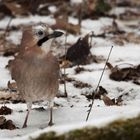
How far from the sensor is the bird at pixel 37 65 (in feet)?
13.6

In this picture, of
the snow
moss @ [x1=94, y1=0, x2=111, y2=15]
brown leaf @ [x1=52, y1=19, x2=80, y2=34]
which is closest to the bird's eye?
the snow

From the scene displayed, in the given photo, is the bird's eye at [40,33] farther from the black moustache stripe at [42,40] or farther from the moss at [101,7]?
the moss at [101,7]

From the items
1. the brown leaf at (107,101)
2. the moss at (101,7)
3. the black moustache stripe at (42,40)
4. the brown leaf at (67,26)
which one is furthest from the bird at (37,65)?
the moss at (101,7)

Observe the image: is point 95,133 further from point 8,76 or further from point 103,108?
point 8,76

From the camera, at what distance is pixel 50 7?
8.46 meters

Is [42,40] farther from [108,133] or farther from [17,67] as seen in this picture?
[108,133]

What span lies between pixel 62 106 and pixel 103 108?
483 millimetres

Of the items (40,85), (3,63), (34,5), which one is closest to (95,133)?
(40,85)

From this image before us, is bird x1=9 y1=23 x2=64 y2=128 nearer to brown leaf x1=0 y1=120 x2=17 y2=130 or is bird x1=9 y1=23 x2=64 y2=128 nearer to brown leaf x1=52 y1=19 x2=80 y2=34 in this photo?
brown leaf x1=0 y1=120 x2=17 y2=130

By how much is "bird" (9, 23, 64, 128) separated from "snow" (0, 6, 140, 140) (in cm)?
29

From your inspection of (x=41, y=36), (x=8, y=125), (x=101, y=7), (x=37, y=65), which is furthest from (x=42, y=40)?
(x=101, y=7)

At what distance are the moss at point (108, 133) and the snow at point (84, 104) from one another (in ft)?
A: 0.16

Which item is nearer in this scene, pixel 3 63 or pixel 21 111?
pixel 21 111

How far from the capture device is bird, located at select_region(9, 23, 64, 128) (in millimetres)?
4145
